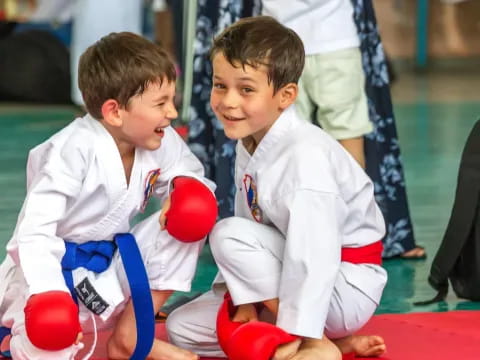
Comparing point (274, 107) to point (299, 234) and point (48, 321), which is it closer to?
point (299, 234)

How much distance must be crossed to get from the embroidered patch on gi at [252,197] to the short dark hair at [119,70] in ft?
0.88

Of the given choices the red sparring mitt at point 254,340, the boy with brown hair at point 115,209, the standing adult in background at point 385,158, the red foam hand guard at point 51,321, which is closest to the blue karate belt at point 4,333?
the boy with brown hair at point 115,209

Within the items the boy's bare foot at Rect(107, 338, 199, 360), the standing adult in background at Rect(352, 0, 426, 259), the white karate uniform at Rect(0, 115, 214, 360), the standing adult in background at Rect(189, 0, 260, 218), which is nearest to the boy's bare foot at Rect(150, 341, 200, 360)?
the boy's bare foot at Rect(107, 338, 199, 360)

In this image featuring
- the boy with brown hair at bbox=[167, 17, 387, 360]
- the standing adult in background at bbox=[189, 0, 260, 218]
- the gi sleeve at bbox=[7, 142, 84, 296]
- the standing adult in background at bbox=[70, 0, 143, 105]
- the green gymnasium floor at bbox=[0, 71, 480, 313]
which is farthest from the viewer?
the standing adult in background at bbox=[70, 0, 143, 105]

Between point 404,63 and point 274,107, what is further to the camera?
point 404,63

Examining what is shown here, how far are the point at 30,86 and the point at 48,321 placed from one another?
5403 mm

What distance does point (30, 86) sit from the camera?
7426 millimetres

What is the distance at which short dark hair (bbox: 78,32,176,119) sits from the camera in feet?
8.12

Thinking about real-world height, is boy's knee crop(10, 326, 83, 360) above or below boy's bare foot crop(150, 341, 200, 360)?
above

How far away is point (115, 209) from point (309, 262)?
1.41ft

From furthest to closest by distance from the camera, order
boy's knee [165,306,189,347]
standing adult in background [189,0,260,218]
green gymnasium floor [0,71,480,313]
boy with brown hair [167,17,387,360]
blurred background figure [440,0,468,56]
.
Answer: blurred background figure [440,0,468,56], standing adult in background [189,0,260,218], green gymnasium floor [0,71,480,313], boy's knee [165,306,189,347], boy with brown hair [167,17,387,360]

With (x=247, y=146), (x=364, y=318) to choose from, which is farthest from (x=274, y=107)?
(x=364, y=318)

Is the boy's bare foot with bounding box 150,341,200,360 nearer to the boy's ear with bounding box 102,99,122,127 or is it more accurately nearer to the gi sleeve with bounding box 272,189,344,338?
the gi sleeve with bounding box 272,189,344,338

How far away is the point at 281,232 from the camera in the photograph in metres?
2.50
